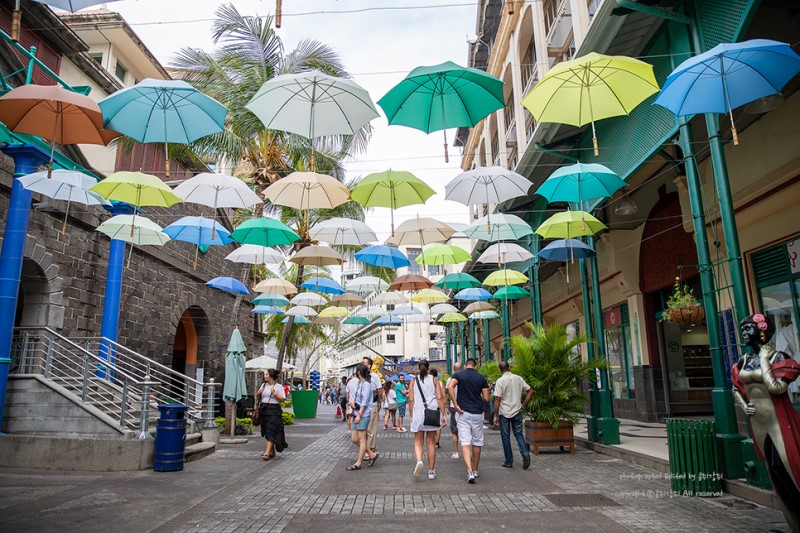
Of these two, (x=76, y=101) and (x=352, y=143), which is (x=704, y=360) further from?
(x=76, y=101)

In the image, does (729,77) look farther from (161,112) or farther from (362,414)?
(161,112)

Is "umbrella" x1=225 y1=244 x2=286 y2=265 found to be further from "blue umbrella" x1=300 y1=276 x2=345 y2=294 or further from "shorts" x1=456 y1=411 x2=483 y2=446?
"shorts" x1=456 y1=411 x2=483 y2=446

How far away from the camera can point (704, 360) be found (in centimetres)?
1580

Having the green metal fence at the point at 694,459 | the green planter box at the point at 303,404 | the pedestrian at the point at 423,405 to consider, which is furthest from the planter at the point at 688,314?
the green planter box at the point at 303,404

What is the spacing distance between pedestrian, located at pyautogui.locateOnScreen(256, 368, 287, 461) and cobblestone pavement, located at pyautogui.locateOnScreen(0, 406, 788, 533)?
35.4 inches

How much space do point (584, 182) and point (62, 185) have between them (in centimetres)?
1027

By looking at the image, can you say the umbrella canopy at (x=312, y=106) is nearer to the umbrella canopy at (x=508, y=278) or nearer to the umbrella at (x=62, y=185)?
the umbrella at (x=62, y=185)

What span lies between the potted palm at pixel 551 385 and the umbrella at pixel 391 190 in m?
4.13

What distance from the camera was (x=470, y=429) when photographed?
859 cm

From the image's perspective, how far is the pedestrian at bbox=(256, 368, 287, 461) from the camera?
1152 centimetres

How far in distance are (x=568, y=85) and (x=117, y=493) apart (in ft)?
29.0

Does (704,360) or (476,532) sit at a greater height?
(704,360)

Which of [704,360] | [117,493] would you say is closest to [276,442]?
[117,493]

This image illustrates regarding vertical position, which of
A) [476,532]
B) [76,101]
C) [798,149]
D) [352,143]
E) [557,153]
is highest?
[352,143]
